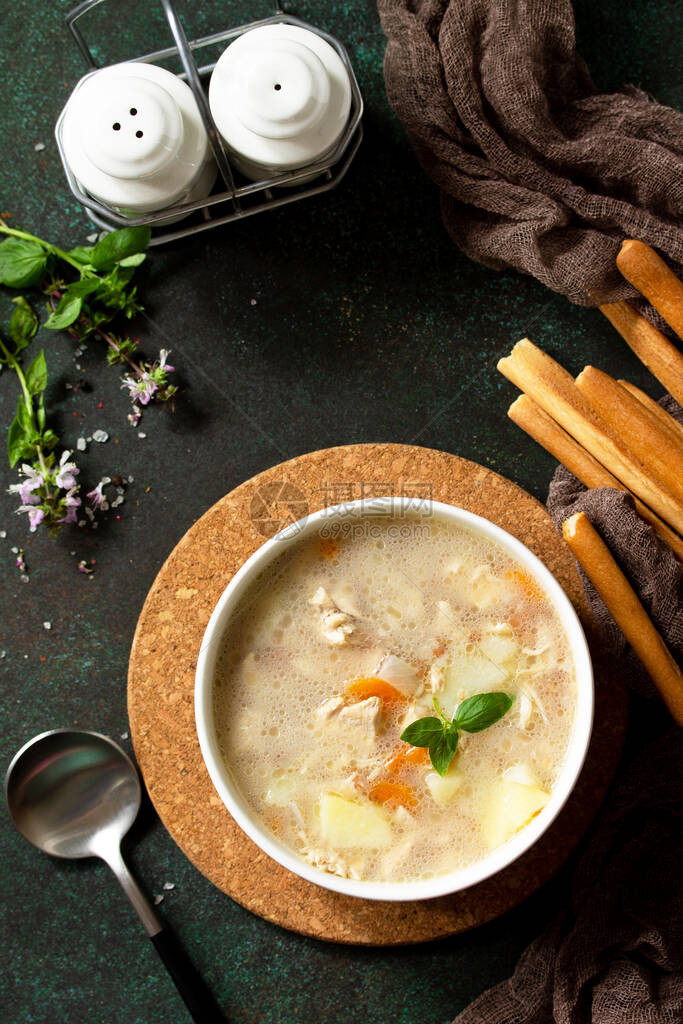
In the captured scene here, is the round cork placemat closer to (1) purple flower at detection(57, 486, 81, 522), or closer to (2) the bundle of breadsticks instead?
(2) the bundle of breadsticks

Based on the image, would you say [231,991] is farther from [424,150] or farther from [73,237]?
[424,150]

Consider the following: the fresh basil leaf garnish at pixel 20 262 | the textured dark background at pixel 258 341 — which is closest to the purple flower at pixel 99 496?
the textured dark background at pixel 258 341

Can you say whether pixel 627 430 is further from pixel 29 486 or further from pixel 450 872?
pixel 29 486

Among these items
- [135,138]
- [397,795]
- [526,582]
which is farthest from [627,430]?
[135,138]

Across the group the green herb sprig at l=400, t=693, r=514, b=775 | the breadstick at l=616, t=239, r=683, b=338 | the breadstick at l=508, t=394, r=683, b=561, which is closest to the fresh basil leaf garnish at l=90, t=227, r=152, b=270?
the breadstick at l=508, t=394, r=683, b=561

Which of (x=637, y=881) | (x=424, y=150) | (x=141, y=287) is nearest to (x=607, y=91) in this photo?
(x=424, y=150)

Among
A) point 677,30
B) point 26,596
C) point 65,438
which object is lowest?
point 26,596
